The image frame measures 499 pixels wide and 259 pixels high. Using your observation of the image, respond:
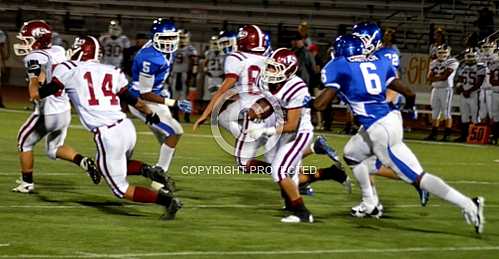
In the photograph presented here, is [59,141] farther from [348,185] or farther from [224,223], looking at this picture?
[348,185]

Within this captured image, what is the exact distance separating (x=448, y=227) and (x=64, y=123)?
3.67 metres

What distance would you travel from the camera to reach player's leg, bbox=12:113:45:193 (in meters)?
10.1

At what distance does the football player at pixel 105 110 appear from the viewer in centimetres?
858

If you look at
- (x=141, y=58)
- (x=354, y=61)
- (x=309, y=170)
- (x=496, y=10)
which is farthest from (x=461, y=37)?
(x=354, y=61)

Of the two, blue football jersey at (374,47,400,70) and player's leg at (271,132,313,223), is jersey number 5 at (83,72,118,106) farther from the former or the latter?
blue football jersey at (374,47,400,70)

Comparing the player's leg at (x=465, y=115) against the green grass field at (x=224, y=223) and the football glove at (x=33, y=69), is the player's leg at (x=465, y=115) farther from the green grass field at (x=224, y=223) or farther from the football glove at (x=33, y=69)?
the football glove at (x=33, y=69)

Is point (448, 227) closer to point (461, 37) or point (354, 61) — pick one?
point (354, 61)

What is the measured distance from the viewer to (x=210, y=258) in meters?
7.23

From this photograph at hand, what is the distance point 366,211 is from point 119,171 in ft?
7.01

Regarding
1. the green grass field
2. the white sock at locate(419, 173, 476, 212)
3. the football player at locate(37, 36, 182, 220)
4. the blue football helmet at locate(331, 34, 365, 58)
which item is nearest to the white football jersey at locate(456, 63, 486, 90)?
the green grass field

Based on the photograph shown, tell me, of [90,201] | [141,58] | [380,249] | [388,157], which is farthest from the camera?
[141,58]

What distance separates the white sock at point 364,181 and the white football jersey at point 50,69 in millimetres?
2828

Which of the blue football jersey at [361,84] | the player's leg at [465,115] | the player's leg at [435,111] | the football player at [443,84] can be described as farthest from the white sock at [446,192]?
the player's leg at [465,115]

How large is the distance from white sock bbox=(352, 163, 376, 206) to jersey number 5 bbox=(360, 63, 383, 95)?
713mm
